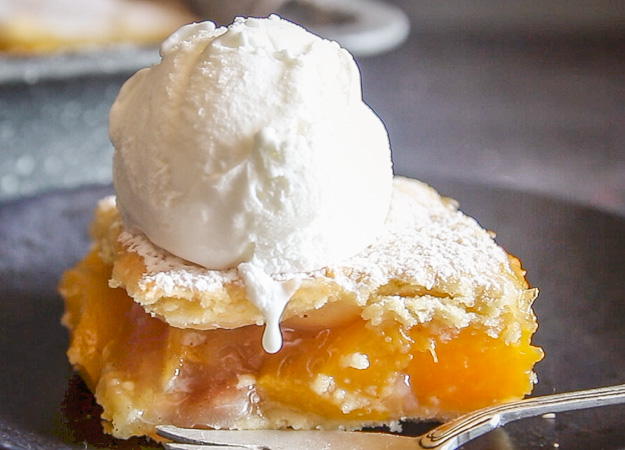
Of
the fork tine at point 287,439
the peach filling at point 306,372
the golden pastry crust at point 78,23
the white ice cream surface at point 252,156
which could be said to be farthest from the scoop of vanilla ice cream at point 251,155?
the golden pastry crust at point 78,23

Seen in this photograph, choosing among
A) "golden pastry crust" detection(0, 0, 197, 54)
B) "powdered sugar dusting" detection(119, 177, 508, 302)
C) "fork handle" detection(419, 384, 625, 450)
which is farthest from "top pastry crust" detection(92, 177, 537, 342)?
"golden pastry crust" detection(0, 0, 197, 54)

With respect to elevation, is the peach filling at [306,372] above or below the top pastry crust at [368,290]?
below

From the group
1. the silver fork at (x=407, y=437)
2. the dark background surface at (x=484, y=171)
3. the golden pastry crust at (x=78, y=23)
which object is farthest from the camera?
the golden pastry crust at (x=78, y=23)

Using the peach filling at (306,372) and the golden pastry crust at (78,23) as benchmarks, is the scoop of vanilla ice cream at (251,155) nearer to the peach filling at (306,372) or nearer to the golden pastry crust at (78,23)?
the peach filling at (306,372)

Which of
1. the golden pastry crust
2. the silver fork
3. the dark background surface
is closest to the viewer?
the silver fork

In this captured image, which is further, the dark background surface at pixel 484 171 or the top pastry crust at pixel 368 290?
the dark background surface at pixel 484 171

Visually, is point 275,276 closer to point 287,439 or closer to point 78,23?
point 287,439

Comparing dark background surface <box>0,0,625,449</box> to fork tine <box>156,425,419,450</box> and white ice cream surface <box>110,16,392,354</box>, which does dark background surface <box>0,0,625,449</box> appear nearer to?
fork tine <box>156,425,419,450</box>
